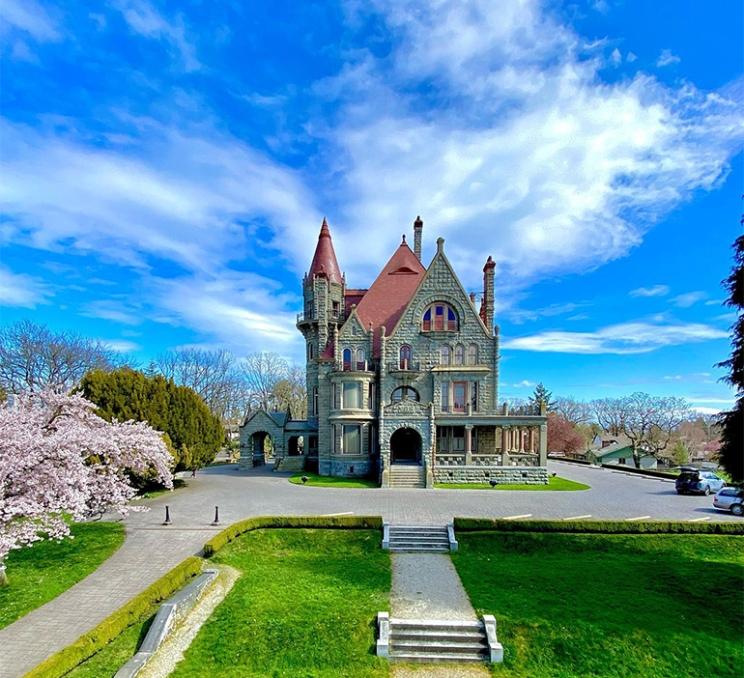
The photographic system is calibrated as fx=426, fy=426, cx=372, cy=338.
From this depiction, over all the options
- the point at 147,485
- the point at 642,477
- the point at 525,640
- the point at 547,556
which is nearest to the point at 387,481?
the point at 547,556

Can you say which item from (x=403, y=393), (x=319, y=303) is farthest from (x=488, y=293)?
(x=319, y=303)

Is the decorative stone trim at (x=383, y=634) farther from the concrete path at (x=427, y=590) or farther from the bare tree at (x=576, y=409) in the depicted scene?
the bare tree at (x=576, y=409)

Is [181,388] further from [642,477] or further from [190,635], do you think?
[642,477]

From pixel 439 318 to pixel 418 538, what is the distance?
21.1 meters

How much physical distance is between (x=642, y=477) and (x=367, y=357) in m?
29.8

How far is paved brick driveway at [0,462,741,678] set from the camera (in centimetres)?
1219

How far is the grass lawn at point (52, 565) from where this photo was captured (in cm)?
1349

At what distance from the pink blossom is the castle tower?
2366 centimetres

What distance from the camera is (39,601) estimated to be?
1350cm

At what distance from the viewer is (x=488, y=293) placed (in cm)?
3766

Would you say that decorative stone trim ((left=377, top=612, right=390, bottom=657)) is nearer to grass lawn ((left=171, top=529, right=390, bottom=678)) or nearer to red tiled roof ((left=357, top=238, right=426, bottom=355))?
grass lawn ((left=171, top=529, right=390, bottom=678))

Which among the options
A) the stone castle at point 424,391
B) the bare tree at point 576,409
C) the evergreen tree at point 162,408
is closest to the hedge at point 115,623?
the evergreen tree at point 162,408

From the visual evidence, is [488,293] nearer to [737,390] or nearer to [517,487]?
[517,487]

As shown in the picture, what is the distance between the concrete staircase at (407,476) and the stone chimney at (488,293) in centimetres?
1372
